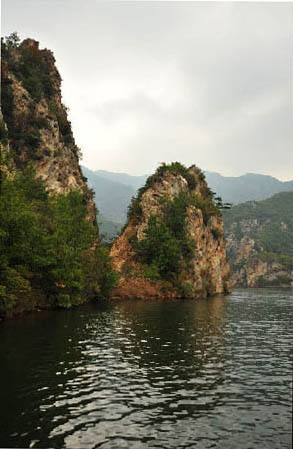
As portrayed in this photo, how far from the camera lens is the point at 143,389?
1748 centimetres

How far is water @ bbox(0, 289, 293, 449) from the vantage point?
41.5 feet

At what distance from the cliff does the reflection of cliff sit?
42802 mm

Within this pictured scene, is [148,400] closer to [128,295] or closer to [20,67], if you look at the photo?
[128,295]

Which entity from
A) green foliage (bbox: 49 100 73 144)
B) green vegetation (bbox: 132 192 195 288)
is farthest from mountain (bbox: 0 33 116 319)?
green vegetation (bbox: 132 192 195 288)

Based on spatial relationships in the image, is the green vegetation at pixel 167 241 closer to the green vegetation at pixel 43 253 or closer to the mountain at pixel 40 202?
the mountain at pixel 40 202

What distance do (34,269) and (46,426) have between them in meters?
33.6

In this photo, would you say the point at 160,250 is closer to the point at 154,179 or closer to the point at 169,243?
the point at 169,243

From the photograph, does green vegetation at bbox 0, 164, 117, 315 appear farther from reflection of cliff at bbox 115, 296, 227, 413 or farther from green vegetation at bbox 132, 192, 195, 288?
green vegetation at bbox 132, 192, 195, 288

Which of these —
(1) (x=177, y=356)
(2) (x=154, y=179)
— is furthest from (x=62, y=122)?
(1) (x=177, y=356)

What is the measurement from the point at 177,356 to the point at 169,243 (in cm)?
6684

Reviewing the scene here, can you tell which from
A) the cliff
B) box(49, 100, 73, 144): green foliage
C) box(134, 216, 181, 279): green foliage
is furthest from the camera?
box(49, 100, 73, 144): green foliage

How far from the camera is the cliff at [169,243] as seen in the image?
3462 inches

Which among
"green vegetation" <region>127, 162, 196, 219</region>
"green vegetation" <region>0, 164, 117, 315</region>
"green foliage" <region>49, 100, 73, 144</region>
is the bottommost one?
"green vegetation" <region>0, 164, 117, 315</region>

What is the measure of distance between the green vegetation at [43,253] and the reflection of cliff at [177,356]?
11.5 m
